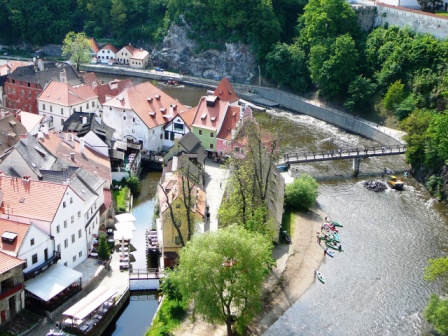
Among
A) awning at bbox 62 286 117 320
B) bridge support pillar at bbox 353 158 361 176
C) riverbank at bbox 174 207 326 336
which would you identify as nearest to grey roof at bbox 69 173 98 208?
awning at bbox 62 286 117 320

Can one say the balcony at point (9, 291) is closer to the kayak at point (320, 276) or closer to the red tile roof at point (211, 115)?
the kayak at point (320, 276)

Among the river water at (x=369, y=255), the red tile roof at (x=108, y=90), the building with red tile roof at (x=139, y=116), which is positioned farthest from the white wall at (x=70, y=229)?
the red tile roof at (x=108, y=90)

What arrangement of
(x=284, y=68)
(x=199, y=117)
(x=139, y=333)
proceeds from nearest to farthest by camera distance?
(x=139, y=333), (x=199, y=117), (x=284, y=68)

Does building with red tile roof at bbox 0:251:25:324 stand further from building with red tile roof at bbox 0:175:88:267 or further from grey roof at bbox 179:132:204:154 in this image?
grey roof at bbox 179:132:204:154

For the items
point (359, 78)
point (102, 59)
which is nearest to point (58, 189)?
point (359, 78)

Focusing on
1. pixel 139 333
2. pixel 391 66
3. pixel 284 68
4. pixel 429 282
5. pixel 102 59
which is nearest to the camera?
pixel 139 333

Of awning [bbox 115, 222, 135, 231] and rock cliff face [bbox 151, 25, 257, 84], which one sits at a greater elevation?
rock cliff face [bbox 151, 25, 257, 84]

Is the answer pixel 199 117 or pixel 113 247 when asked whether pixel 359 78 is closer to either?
pixel 199 117
